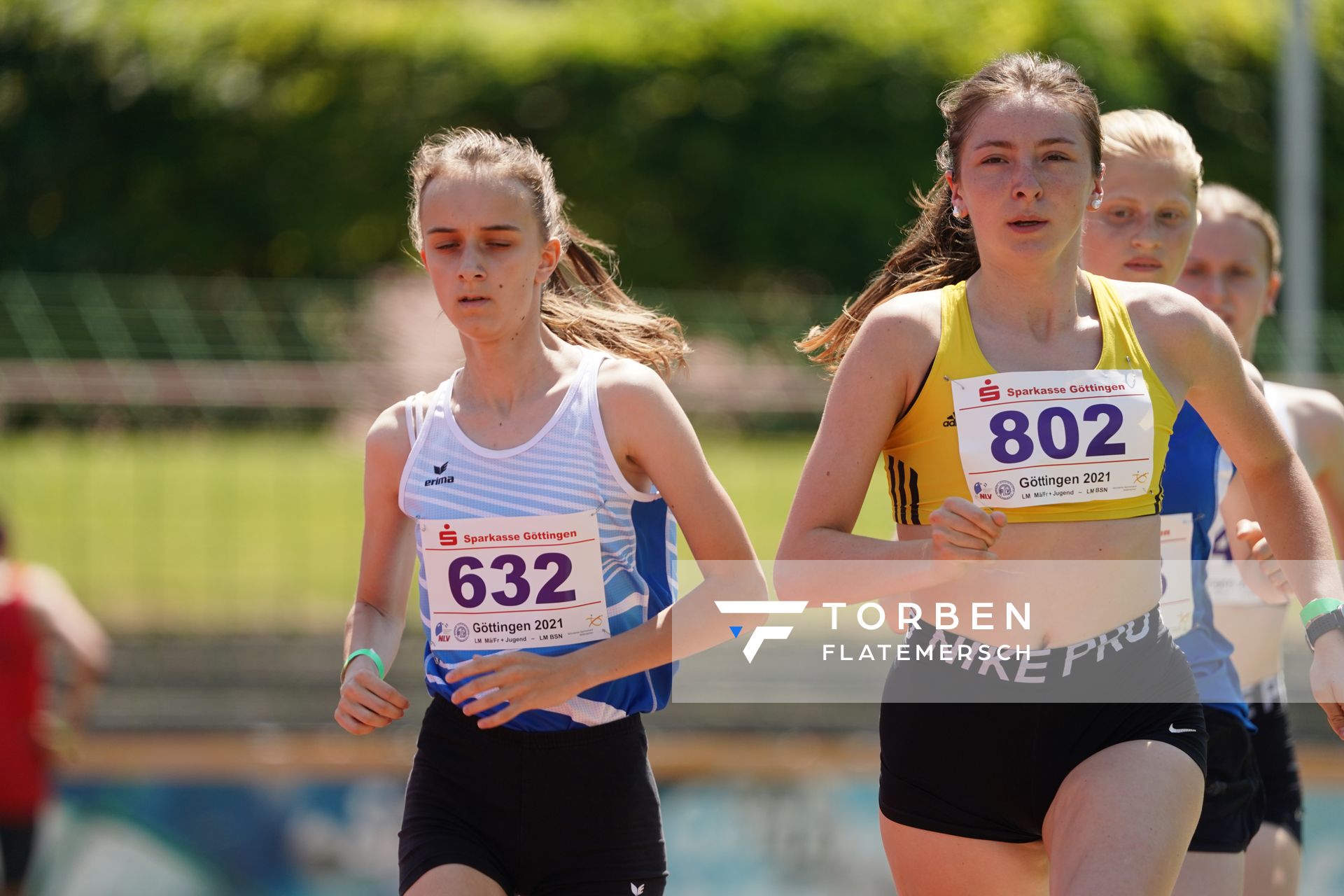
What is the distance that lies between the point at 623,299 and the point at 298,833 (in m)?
4.81

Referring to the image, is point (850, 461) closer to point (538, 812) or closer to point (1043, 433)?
point (1043, 433)

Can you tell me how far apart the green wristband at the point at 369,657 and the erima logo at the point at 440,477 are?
30 cm

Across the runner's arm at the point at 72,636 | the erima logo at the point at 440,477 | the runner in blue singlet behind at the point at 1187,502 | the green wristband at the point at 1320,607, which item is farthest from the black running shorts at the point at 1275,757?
the runner's arm at the point at 72,636

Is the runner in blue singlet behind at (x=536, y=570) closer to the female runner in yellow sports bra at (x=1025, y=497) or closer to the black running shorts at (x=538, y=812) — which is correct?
the black running shorts at (x=538, y=812)

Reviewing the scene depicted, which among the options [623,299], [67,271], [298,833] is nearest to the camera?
[623,299]

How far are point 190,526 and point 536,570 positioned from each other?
235 inches

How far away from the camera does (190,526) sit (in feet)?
27.1

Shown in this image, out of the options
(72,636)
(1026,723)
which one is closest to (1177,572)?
(1026,723)

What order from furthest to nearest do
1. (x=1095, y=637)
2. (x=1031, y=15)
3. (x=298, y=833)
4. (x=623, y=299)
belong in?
(x=1031, y=15)
(x=298, y=833)
(x=623, y=299)
(x=1095, y=637)

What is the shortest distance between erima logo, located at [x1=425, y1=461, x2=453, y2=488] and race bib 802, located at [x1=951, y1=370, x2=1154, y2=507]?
0.86m

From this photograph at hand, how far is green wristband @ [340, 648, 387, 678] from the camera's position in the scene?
107 inches

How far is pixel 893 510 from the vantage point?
2.71 metres

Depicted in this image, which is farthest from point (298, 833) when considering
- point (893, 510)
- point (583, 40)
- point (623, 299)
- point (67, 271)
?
point (583, 40)

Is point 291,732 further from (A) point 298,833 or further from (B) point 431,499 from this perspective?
(B) point 431,499
